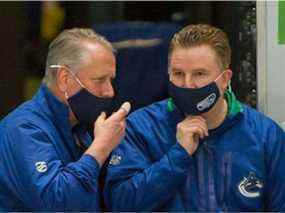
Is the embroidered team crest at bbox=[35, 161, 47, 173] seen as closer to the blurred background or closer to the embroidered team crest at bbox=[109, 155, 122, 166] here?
the embroidered team crest at bbox=[109, 155, 122, 166]

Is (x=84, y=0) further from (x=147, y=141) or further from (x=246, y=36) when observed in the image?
(x=147, y=141)

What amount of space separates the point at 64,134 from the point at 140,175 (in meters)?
0.35

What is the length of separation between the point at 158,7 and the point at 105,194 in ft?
6.27

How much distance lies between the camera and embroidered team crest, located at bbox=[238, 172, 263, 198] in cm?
296

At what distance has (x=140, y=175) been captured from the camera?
9.55 ft

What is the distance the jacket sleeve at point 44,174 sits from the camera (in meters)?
2.78

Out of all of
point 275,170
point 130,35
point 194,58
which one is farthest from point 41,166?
point 130,35

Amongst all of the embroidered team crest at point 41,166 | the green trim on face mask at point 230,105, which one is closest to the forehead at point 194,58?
the green trim on face mask at point 230,105

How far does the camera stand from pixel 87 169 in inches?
110

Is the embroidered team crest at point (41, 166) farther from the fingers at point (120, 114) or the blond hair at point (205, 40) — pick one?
the blond hair at point (205, 40)

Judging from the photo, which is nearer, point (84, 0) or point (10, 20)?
point (10, 20)

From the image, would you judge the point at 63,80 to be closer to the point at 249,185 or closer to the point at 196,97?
the point at 196,97

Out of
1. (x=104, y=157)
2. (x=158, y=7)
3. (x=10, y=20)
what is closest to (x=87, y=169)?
(x=104, y=157)

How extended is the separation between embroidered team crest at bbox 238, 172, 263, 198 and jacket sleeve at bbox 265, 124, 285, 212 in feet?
0.18
